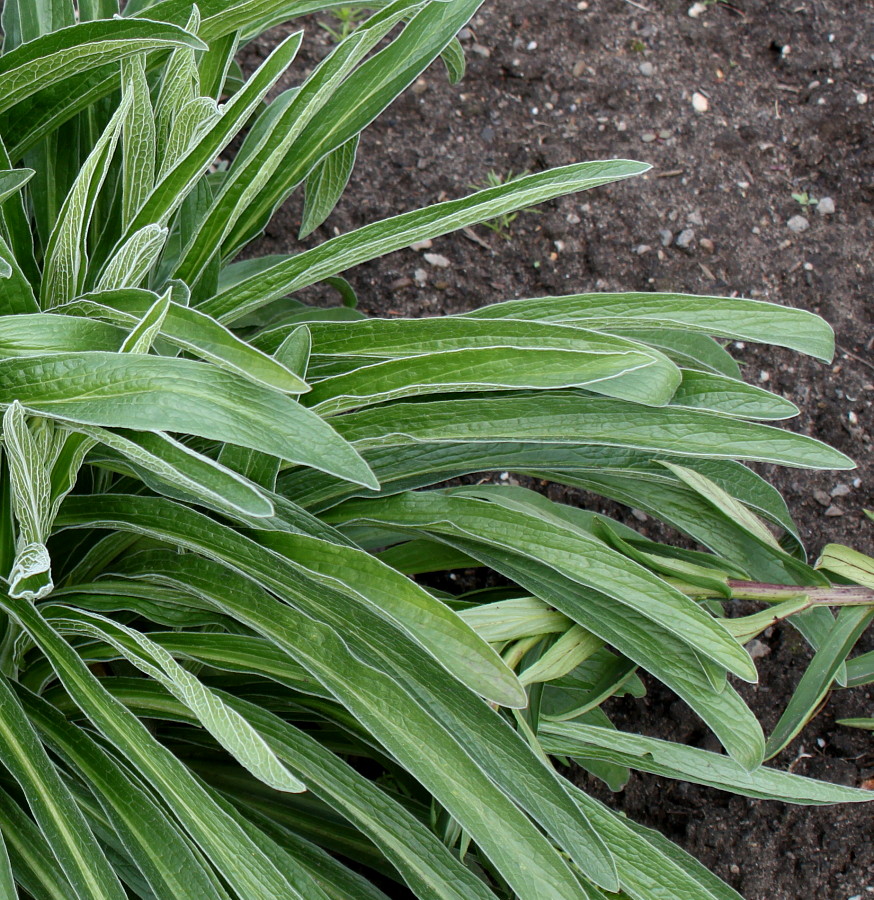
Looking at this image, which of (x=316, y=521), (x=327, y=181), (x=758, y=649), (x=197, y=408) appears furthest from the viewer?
(x=758, y=649)

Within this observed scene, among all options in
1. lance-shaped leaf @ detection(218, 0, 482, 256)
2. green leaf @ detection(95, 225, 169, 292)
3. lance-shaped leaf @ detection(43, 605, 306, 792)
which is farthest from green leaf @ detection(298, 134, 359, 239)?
lance-shaped leaf @ detection(43, 605, 306, 792)

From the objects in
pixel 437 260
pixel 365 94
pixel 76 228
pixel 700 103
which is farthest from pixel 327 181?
pixel 700 103

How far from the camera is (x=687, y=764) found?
95 cm

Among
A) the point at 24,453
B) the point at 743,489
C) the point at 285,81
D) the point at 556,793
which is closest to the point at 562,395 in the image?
the point at 743,489

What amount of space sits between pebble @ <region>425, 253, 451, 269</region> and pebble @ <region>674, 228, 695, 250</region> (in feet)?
1.42

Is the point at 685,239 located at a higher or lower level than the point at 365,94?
lower

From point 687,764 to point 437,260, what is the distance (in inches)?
40.5

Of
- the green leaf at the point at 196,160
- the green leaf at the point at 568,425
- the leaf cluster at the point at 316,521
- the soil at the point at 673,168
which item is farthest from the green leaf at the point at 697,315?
the soil at the point at 673,168

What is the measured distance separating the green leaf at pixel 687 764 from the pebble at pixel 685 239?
1022 mm

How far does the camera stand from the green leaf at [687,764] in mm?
907

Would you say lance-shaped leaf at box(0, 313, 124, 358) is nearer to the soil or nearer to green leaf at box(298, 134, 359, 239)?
green leaf at box(298, 134, 359, 239)

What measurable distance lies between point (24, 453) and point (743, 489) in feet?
2.28

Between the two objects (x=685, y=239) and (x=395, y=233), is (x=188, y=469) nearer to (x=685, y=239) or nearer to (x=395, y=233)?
(x=395, y=233)

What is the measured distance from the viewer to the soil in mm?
1620
